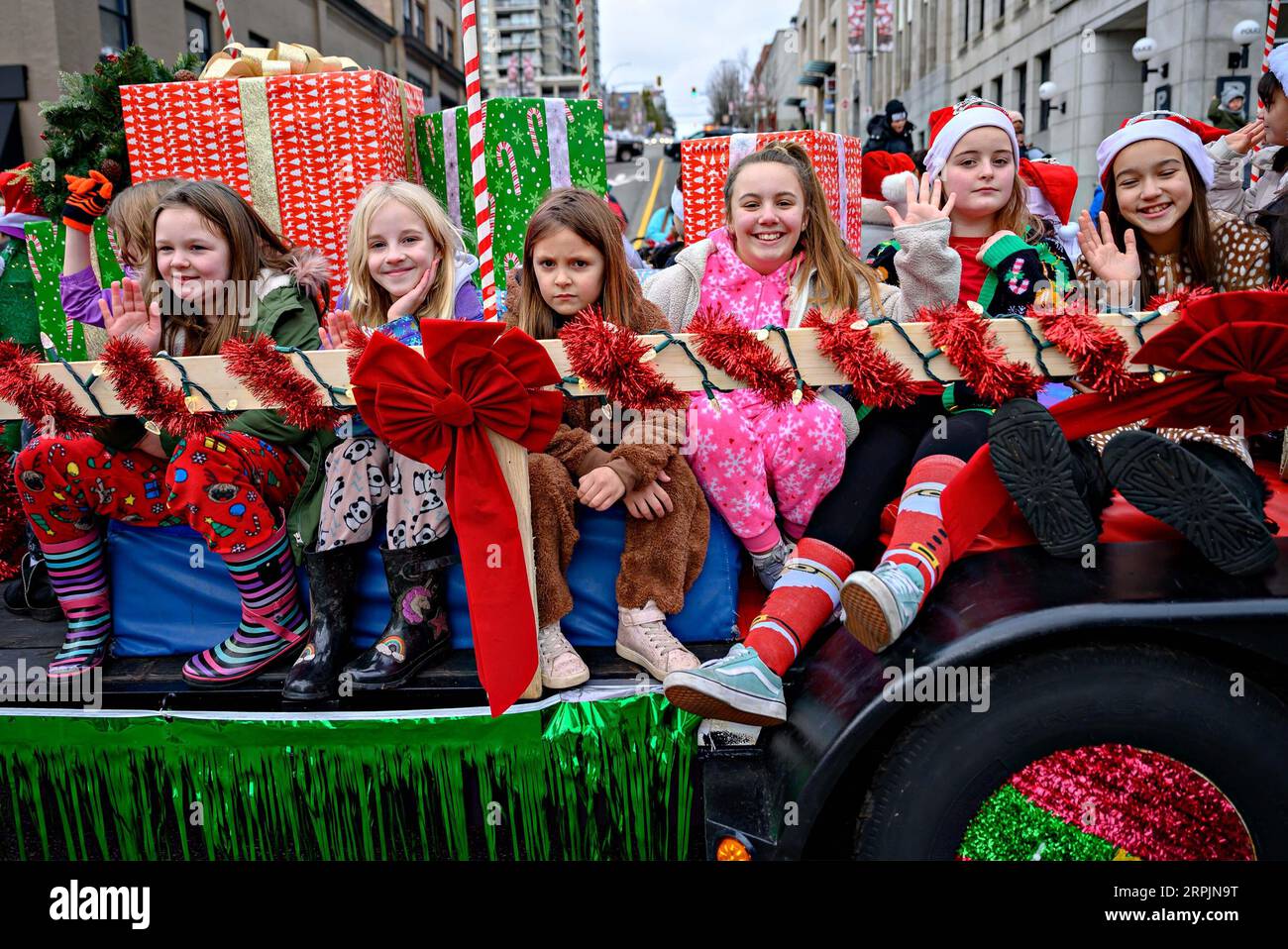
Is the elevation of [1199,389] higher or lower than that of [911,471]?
higher

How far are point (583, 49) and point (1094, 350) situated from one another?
8.00ft

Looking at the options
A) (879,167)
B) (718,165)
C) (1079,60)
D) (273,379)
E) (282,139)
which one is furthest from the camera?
(1079,60)

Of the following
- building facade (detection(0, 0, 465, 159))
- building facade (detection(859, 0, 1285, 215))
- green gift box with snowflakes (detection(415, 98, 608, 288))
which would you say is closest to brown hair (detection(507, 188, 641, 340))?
green gift box with snowflakes (detection(415, 98, 608, 288))

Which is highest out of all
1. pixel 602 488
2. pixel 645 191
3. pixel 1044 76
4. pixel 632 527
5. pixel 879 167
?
pixel 1044 76

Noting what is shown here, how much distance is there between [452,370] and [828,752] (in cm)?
103

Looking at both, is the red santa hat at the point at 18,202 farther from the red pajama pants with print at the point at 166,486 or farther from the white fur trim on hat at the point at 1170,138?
the white fur trim on hat at the point at 1170,138

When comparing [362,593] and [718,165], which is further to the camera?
[718,165]

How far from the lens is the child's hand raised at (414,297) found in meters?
2.43

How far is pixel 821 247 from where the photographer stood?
2.67m

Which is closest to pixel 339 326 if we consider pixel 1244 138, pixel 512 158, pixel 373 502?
pixel 373 502

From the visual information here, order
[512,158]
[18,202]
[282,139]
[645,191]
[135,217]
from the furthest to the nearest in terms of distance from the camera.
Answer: [645,191] → [18,202] → [512,158] → [282,139] → [135,217]

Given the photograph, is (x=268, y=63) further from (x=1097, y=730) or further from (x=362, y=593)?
(x=1097, y=730)

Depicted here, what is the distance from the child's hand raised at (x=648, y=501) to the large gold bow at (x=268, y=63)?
229 centimetres

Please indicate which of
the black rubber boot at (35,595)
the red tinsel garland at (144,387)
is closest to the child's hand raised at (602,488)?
the red tinsel garland at (144,387)
